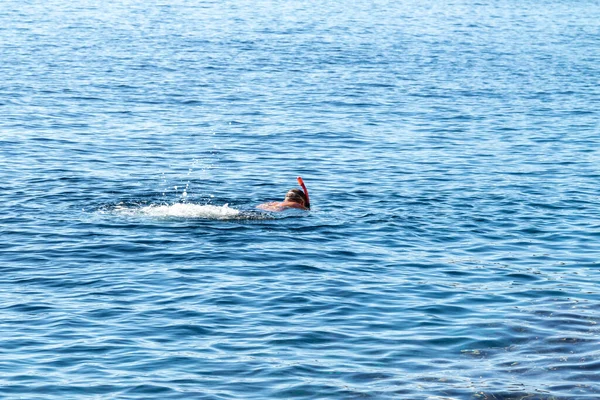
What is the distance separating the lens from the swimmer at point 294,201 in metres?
22.6

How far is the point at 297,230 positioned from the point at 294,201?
1131 millimetres

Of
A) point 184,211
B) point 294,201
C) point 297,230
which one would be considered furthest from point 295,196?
point 184,211

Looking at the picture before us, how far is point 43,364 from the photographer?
14.1 metres

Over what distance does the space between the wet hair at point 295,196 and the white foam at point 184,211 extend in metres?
1.21

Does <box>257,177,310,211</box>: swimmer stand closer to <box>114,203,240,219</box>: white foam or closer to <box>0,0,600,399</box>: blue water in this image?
<box>0,0,600,399</box>: blue water

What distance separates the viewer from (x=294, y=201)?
22766mm

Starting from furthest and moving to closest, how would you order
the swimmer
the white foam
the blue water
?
the swimmer, the white foam, the blue water

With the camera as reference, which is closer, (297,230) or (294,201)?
(297,230)

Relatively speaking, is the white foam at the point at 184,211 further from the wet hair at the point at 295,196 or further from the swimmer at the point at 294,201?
the wet hair at the point at 295,196

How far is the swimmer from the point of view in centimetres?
2262

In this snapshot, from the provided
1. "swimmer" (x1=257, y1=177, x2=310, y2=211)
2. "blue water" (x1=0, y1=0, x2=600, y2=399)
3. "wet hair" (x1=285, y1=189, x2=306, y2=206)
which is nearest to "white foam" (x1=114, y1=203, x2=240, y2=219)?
"blue water" (x1=0, y1=0, x2=600, y2=399)

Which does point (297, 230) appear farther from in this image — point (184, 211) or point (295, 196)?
point (184, 211)

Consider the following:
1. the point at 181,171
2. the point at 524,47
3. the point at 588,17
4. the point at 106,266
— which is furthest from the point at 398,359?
the point at 588,17

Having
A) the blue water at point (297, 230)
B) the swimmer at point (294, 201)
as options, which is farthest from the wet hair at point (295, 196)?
the blue water at point (297, 230)
